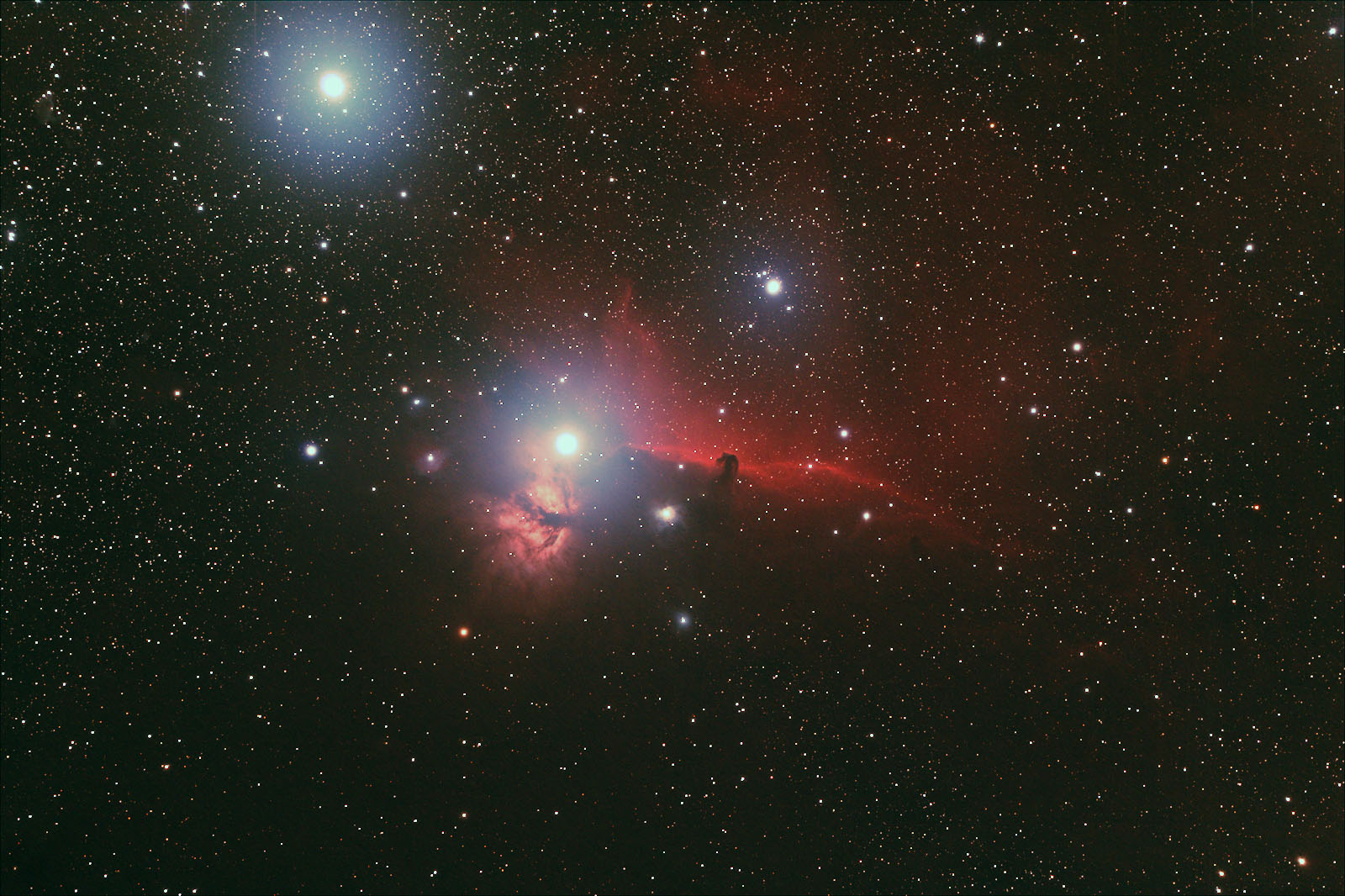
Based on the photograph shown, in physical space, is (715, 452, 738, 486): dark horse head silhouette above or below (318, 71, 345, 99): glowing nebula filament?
below

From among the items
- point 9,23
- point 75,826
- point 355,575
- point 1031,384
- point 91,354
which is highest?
point 9,23

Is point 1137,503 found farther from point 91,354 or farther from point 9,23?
point 9,23

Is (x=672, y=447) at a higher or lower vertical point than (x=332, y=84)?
lower

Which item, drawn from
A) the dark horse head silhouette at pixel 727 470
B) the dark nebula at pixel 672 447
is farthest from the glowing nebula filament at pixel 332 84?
the dark horse head silhouette at pixel 727 470

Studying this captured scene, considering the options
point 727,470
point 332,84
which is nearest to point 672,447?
point 727,470

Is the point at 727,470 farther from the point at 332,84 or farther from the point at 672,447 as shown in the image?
the point at 332,84

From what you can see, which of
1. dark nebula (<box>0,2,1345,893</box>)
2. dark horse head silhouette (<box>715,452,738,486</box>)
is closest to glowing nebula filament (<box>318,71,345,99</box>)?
dark nebula (<box>0,2,1345,893</box>)

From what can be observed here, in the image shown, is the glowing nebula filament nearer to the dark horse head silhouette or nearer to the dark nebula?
the dark nebula

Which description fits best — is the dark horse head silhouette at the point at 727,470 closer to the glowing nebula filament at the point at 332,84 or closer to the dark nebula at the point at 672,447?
the dark nebula at the point at 672,447

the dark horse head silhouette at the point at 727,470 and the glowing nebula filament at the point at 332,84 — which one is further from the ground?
the glowing nebula filament at the point at 332,84

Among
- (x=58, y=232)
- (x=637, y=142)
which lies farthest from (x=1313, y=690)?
(x=58, y=232)

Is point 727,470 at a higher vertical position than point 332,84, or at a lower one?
lower
